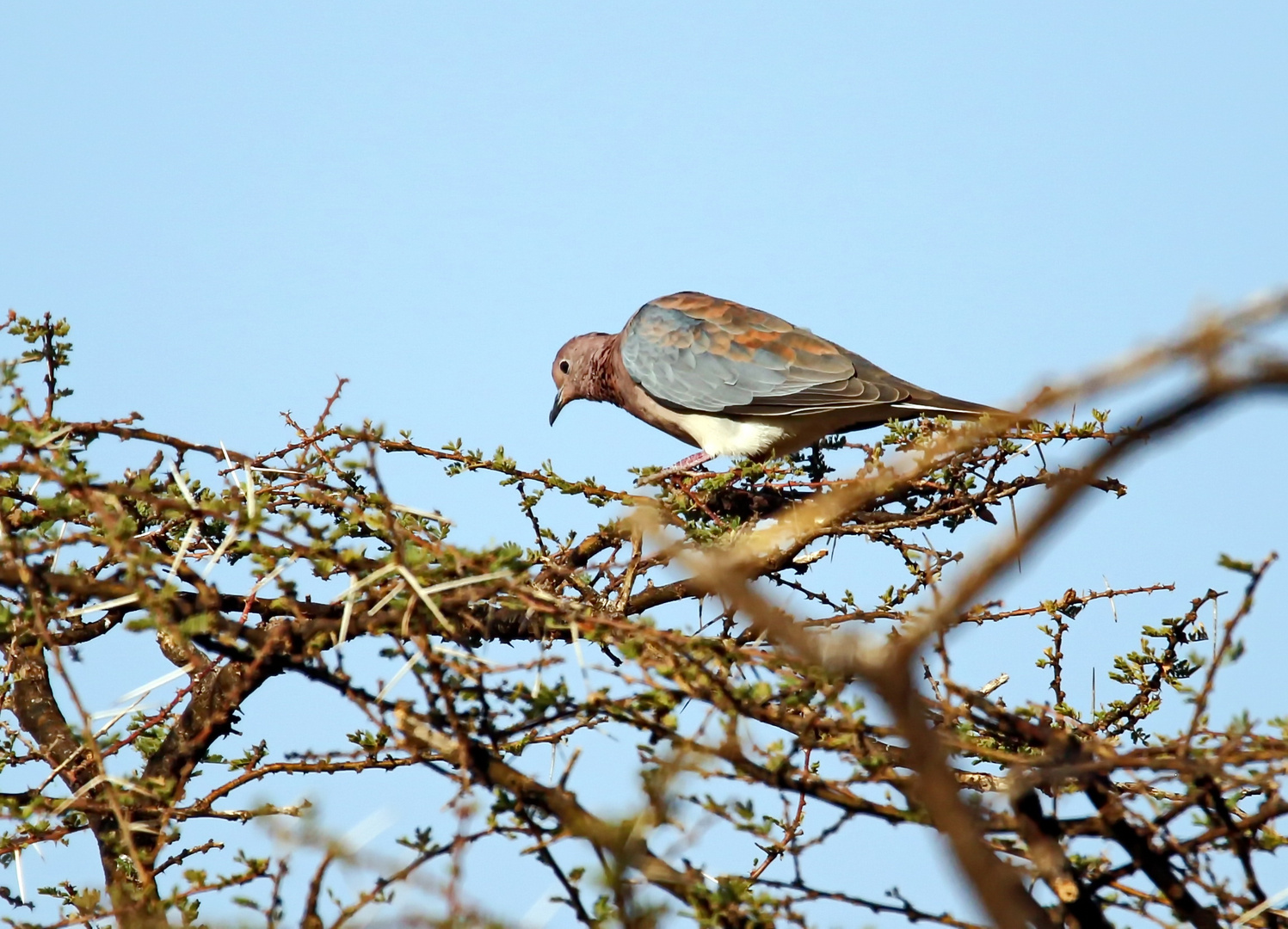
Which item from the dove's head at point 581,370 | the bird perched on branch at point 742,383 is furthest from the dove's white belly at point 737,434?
the dove's head at point 581,370

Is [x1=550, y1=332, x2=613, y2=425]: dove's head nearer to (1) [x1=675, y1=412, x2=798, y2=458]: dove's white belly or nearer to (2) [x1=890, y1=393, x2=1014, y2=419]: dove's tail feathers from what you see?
(1) [x1=675, y1=412, x2=798, y2=458]: dove's white belly

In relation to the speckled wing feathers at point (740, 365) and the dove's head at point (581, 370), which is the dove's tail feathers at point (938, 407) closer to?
the speckled wing feathers at point (740, 365)

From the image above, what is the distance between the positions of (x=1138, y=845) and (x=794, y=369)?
5.01 m

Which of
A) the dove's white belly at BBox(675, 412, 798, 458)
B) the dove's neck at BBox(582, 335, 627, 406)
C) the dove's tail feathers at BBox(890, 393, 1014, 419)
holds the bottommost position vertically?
the dove's tail feathers at BBox(890, 393, 1014, 419)

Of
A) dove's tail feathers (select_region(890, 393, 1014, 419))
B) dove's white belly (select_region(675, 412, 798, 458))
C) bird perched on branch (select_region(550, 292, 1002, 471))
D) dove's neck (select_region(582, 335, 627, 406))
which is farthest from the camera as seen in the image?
dove's neck (select_region(582, 335, 627, 406))

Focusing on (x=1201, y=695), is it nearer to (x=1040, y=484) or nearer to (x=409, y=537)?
(x=409, y=537)

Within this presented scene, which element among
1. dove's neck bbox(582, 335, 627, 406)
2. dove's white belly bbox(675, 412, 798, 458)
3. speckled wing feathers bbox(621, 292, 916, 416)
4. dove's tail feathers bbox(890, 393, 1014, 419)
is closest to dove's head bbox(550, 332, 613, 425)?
dove's neck bbox(582, 335, 627, 406)

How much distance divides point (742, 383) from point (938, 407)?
126 cm

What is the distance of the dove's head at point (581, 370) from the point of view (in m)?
8.36

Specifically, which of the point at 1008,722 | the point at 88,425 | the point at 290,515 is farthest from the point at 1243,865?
the point at 88,425

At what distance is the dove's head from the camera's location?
836 cm

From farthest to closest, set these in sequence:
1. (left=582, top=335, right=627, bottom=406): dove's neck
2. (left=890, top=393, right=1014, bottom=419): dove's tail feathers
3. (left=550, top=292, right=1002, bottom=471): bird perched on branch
→ (left=582, top=335, right=627, bottom=406): dove's neck, (left=550, top=292, right=1002, bottom=471): bird perched on branch, (left=890, top=393, right=1014, bottom=419): dove's tail feathers

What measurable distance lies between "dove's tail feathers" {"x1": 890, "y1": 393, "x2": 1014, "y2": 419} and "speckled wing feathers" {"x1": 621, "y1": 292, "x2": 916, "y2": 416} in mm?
35

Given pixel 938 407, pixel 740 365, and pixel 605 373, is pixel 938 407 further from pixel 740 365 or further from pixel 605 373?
pixel 605 373
